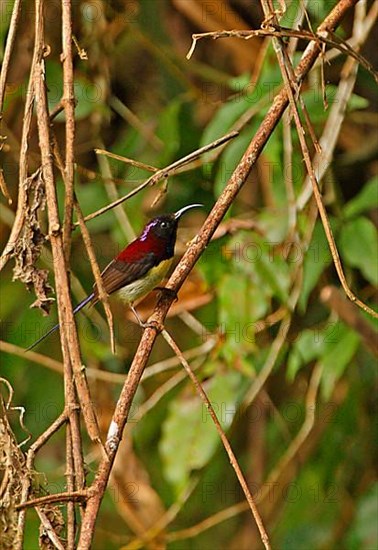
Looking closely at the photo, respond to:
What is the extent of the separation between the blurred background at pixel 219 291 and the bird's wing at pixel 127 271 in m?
0.19

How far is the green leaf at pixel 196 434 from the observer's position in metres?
2.57

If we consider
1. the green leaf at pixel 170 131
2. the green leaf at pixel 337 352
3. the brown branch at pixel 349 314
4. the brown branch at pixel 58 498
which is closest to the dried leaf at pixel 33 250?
the brown branch at pixel 58 498

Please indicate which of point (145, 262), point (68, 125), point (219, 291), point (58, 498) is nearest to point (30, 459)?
point (58, 498)

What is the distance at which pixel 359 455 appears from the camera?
3.37m

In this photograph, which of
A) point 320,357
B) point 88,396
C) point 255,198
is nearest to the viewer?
point 88,396

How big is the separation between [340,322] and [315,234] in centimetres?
22

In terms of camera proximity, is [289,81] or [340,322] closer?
[289,81]

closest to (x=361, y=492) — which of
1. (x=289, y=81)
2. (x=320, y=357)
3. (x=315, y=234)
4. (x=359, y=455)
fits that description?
(x=359, y=455)

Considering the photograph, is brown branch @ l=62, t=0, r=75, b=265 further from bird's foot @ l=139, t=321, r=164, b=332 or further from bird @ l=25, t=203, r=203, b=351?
bird @ l=25, t=203, r=203, b=351

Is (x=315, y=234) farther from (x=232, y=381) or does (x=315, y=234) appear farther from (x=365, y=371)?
(x=365, y=371)

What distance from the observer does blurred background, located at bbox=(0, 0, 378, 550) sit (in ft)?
8.50

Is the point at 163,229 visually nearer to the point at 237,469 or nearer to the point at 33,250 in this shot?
the point at 33,250

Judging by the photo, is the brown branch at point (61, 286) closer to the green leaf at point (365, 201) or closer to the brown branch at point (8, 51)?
the brown branch at point (8, 51)

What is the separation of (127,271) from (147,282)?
0.05m
